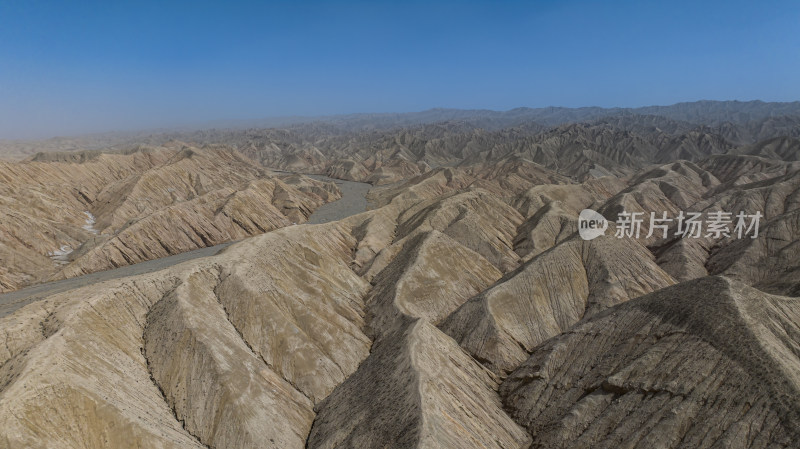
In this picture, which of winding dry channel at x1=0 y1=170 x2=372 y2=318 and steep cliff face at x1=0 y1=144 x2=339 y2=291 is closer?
winding dry channel at x1=0 y1=170 x2=372 y2=318

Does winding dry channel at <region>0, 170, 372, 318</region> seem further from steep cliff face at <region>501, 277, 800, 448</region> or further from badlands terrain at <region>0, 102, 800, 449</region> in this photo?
steep cliff face at <region>501, 277, 800, 448</region>

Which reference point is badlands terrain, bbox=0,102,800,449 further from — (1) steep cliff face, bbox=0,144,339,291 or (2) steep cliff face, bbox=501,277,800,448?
(1) steep cliff face, bbox=0,144,339,291

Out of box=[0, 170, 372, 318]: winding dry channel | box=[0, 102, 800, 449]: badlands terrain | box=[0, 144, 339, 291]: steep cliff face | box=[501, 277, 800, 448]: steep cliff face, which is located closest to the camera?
box=[501, 277, 800, 448]: steep cliff face

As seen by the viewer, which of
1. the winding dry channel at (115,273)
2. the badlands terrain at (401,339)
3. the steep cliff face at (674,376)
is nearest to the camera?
the steep cliff face at (674,376)

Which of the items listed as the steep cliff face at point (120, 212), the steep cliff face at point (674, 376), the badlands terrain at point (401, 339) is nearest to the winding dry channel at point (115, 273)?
the badlands terrain at point (401, 339)

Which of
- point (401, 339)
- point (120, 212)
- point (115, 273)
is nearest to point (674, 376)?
point (401, 339)

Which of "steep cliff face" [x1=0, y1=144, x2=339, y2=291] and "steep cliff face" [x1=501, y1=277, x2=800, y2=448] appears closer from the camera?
"steep cliff face" [x1=501, y1=277, x2=800, y2=448]

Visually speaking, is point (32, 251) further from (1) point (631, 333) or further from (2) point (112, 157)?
(1) point (631, 333)

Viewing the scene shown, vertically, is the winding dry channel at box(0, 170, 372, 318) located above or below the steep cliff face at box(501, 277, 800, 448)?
below

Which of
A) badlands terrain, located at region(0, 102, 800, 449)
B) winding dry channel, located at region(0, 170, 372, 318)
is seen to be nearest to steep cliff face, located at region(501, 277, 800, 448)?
badlands terrain, located at region(0, 102, 800, 449)

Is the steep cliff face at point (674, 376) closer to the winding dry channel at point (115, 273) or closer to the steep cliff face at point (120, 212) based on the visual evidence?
the winding dry channel at point (115, 273)

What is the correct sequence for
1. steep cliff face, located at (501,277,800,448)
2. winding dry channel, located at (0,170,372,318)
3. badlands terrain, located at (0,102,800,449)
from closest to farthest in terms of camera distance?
steep cliff face, located at (501,277,800,448) → badlands terrain, located at (0,102,800,449) → winding dry channel, located at (0,170,372,318)
